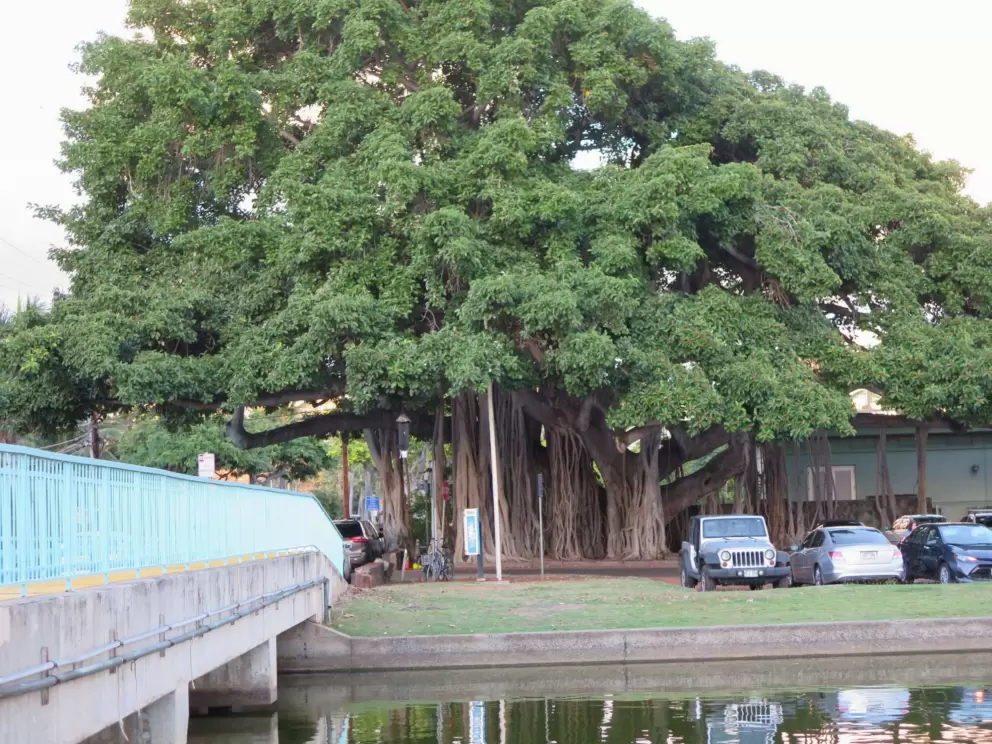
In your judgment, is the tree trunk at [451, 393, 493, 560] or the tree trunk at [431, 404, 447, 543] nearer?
the tree trunk at [451, 393, 493, 560]

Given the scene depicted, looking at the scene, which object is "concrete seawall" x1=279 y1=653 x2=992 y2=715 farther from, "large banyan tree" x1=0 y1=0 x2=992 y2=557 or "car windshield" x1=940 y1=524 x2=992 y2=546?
"large banyan tree" x1=0 y1=0 x2=992 y2=557

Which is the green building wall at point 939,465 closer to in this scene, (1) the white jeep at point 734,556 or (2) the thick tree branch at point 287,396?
(2) the thick tree branch at point 287,396

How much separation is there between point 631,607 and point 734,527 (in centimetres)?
558

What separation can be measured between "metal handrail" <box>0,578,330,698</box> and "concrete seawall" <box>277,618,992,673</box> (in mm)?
4003

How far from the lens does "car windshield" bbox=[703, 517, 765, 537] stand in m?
25.0

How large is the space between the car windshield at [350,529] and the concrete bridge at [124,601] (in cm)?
2097

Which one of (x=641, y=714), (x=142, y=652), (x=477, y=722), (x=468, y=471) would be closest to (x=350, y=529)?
(x=468, y=471)

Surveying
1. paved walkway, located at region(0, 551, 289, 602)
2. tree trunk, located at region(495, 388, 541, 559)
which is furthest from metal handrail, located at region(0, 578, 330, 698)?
tree trunk, located at region(495, 388, 541, 559)

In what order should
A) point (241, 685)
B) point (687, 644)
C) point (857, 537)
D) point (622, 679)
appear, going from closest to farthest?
point (241, 685), point (622, 679), point (687, 644), point (857, 537)

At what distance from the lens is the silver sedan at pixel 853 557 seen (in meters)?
24.5

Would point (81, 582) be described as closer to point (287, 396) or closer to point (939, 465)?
point (287, 396)

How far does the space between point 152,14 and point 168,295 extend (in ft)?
26.6

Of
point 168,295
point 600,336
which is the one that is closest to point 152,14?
point 168,295

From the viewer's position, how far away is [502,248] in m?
30.2
